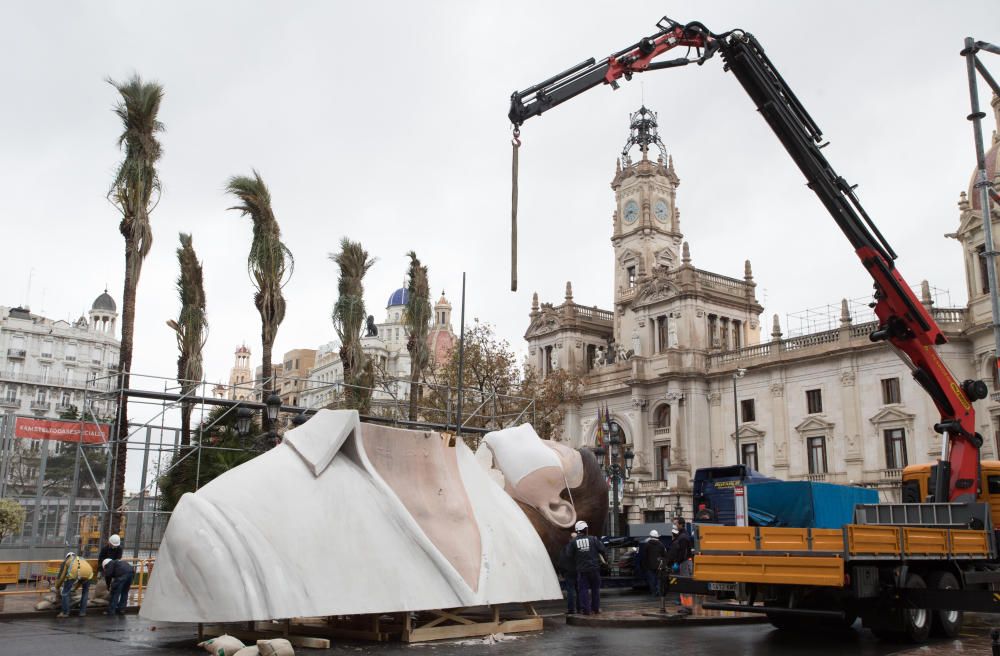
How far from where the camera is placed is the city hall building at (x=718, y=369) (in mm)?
40219

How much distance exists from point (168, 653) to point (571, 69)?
1186cm

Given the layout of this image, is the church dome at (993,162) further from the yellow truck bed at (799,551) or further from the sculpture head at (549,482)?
the yellow truck bed at (799,551)

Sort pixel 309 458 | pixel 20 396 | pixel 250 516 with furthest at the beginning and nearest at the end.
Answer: pixel 20 396
pixel 309 458
pixel 250 516

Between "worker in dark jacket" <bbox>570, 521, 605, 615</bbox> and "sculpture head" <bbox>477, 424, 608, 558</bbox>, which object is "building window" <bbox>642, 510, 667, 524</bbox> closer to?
"sculpture head" <bbox>477, 424, 608, 558</bbox>

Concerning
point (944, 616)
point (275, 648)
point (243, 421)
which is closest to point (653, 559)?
point (944, 616)

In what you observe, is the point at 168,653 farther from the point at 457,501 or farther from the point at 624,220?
the point at 624,220

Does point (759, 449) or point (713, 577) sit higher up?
point (759, 449)

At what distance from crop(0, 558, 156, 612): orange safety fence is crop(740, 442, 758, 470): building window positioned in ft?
117

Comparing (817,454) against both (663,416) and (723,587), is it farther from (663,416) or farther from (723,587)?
(723,587)

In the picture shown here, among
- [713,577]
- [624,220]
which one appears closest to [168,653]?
[713,577]

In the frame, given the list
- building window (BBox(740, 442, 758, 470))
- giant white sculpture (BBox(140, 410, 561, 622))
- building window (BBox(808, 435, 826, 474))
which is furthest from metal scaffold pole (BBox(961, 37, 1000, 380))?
building window (BBox(740, 442, 758, 470))

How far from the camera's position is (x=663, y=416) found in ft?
173

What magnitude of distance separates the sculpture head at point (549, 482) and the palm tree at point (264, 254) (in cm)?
949

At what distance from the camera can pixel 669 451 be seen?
51531 mm
